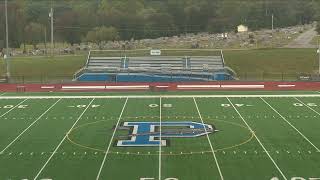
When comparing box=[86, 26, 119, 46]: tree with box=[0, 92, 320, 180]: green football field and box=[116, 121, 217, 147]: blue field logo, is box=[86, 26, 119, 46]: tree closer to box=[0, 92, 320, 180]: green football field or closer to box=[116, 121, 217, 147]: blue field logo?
box=[0, 92, 320, 180]: green football field

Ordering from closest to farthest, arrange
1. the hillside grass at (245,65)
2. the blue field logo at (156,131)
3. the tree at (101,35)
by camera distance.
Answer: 1. the blue field logo at (156,131)
2. the hillside grass at (245,65)
3. the tree at (101,35)

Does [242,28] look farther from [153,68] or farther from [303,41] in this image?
[153,68]

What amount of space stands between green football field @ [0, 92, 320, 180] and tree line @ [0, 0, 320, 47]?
4284 cm

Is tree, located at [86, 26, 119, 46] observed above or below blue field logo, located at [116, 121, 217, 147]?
above

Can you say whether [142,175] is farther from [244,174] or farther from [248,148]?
[248,148]

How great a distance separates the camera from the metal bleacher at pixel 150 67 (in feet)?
131

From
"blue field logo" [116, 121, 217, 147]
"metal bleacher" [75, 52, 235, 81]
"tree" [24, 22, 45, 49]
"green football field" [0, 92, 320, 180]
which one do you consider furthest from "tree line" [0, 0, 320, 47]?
"blue field logo" [116, 121, 217, 147]

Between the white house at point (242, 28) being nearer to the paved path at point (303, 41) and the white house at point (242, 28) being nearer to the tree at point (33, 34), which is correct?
the paved path at point (303, 41)

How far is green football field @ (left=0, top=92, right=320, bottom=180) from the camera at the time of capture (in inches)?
571

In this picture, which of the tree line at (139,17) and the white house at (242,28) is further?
the white house at (242,28)

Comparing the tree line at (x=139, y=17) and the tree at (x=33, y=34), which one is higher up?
the tree line at (x=139, y=17)

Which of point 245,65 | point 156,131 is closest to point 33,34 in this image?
point 245,65

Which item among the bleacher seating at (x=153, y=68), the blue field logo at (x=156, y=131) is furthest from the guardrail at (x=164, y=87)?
the blue field logo at (x=156, y=131)

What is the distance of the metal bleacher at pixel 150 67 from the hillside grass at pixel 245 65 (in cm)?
184
